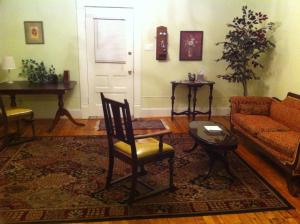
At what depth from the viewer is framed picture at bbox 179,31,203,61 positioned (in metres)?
5.30

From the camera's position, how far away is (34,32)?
16.3 feet

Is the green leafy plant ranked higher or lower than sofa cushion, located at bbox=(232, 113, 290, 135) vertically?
higher

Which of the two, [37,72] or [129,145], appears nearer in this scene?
[129,145]

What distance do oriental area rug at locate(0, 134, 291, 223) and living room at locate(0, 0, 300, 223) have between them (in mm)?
1101

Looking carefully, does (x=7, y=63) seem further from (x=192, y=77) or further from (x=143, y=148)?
(x=143, y=148)

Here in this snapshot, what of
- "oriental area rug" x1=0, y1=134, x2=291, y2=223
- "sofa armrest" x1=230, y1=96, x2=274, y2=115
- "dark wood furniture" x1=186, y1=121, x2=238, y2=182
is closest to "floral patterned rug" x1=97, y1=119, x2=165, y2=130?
"oriental area rug" x1=0, y1=134, x2=291, y2=223

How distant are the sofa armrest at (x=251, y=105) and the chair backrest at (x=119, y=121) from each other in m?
2.32

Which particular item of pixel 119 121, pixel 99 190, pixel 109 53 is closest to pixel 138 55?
pixel 109 53

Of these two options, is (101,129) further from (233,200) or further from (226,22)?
(226,22)

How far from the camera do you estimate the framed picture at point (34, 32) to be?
4.92 metres

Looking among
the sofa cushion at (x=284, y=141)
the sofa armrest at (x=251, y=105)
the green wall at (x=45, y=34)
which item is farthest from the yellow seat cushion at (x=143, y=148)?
the green wall at (x=45, y=34)

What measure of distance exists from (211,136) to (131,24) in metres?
2.93

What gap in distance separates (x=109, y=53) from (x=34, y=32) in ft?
4.45

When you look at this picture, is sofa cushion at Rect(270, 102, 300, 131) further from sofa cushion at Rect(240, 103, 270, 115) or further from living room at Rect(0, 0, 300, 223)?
living room at Rect(0, 0, 300, 223)
